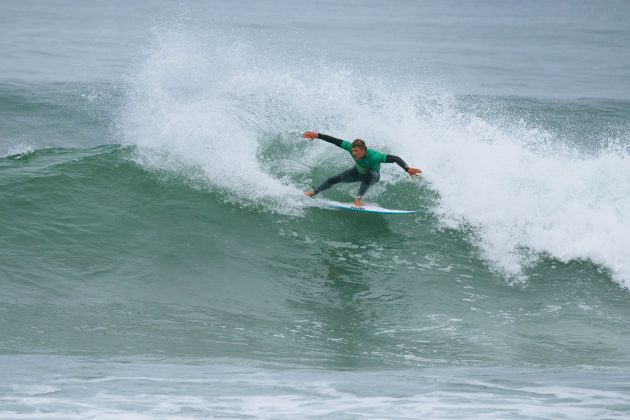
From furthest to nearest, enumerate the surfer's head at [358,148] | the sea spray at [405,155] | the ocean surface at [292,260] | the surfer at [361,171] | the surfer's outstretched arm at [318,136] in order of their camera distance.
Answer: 1. the sea spray at [405,155]
2. the surfer at [361,171]
3. the surfer's head at [358,148]
4. the surfer's outstretched arm at [318,136]
5. the ocean surface at [292,260]

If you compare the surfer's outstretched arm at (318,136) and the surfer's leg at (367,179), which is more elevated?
the surfer's outstretched arm at (318,136)

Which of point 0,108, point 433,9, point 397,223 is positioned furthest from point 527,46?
point 397,223

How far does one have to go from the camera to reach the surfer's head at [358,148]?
12.4m

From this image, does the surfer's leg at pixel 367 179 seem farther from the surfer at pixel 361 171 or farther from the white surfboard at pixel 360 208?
the white surfboard at pixel 360 208

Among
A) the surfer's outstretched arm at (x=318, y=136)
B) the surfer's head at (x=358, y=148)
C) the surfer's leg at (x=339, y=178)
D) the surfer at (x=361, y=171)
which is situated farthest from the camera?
the surfer's leg at (x=339, y=178)

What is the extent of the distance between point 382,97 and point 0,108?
417 inches

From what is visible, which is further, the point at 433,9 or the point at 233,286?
the point at 433,9

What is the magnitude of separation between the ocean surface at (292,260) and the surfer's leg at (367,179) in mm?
397

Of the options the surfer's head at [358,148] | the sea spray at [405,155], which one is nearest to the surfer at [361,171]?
the surfer's head at [358,148]

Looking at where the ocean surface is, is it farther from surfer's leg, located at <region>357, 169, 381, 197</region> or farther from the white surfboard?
surfer's leg, located at <region>357, 169, 381, 197</region>

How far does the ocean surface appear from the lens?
6805mm

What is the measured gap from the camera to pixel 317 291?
416 inches

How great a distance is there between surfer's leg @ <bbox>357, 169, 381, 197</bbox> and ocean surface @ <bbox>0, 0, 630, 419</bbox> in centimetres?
40

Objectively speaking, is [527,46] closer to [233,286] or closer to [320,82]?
[320,82]
